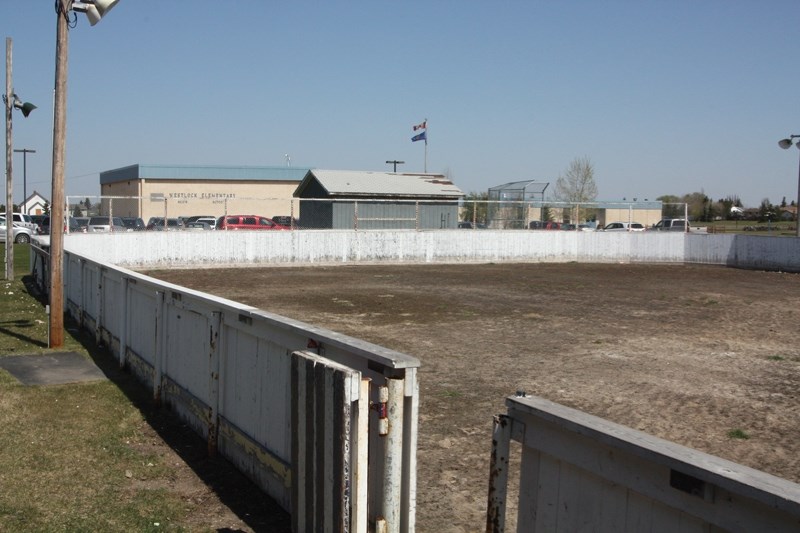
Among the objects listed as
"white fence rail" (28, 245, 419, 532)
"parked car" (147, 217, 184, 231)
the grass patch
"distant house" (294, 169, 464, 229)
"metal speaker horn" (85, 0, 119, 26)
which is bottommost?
the grass patch

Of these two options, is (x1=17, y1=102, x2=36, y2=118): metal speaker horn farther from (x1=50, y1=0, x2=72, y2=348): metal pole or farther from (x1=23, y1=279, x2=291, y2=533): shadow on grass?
(x1=23, y1=279, x2=291, y2=533): shadow on grass

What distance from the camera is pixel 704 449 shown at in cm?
718

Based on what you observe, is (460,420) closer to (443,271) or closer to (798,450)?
(798,450)

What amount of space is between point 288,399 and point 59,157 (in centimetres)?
816

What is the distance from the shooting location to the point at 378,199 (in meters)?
44.2

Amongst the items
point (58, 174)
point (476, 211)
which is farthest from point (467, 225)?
point (58, 174)

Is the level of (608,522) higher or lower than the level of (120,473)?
higher

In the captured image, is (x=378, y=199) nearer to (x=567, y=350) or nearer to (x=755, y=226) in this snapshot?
(x=567, y=350)

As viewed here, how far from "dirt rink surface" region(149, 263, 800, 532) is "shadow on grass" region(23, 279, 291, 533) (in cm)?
103

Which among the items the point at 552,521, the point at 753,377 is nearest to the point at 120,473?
the point at 552,521

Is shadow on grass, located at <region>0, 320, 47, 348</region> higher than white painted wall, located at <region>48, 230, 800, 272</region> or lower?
lower

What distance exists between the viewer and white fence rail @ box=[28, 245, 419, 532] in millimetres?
4328

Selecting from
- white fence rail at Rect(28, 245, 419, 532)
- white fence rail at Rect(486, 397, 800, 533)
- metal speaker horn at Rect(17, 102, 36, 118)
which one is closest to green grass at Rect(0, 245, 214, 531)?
white fence rail at Rect(28, 245, 419, 532)

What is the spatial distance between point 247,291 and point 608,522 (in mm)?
18432
